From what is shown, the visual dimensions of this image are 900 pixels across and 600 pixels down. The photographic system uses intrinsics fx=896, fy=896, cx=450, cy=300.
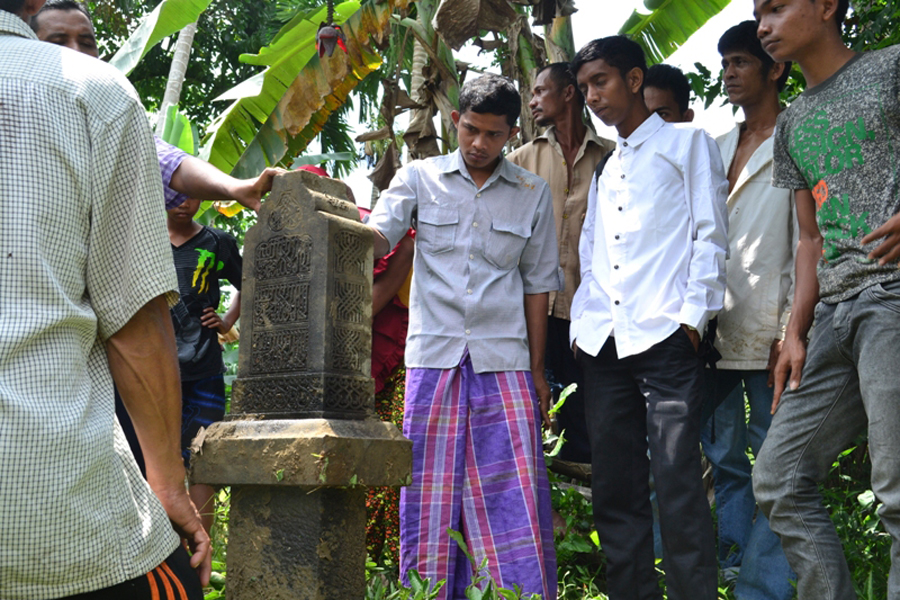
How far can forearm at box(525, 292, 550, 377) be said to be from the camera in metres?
3.80

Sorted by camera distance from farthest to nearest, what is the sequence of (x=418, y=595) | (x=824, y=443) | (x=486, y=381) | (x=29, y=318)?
(x=486, y=381) < (x=418, y=595) < (x=824, y=443) < (x=29, y=318)

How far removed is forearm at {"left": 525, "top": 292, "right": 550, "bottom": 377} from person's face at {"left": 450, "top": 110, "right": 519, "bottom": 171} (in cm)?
62

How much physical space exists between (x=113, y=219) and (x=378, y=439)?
1.78 m

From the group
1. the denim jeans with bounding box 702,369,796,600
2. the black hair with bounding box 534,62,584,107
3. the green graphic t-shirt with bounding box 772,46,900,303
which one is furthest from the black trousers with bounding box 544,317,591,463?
the green graphic t-shirt with bounding box 772,46,900,303

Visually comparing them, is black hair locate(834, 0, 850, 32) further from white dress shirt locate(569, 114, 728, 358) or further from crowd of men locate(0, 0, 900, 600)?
white dress shirt locate(569, 114, 728, 358)

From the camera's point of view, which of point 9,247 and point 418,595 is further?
point 418,595

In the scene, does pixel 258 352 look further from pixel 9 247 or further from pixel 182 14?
pixel 182 14

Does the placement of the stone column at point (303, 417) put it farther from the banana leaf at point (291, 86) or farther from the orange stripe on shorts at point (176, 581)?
the banana leaf at point (291, 86)

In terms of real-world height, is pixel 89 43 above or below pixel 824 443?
above

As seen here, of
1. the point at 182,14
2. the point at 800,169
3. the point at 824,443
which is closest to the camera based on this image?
the point at 824,443

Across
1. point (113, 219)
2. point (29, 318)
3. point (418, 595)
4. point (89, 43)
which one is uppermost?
point (89, 43)

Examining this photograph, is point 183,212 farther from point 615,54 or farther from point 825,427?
point 825,427

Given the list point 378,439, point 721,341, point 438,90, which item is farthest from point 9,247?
point 438,90

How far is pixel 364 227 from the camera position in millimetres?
3400
